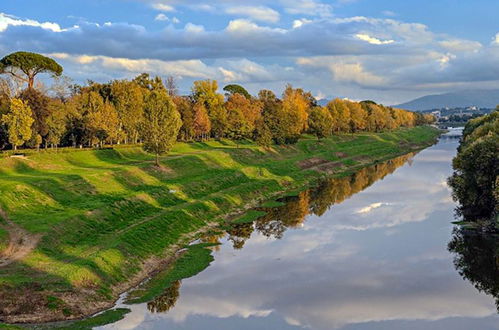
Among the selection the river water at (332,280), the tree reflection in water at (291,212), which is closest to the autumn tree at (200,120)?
the tree reflection in water at (291,212)

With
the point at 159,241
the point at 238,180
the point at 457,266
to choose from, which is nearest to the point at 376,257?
the point at 457,266

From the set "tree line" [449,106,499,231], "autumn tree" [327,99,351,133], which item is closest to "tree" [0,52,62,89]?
"tree line" [449,106,499,231]

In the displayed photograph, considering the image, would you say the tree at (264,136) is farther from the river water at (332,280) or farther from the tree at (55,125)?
the river water at (332,280)

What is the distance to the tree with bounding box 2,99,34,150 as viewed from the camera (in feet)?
257

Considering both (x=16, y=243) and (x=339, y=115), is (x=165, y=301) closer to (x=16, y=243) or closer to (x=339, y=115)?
(x=16, y=243)

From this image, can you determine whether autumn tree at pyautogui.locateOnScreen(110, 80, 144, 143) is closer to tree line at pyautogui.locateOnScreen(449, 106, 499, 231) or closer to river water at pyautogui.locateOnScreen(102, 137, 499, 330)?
river water at pyautogui.locateOnScreen(102, 137, 499, 330)

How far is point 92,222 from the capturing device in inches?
1967

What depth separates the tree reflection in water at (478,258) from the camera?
1606 inches

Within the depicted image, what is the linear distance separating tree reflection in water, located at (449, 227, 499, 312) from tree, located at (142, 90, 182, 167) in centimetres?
4868

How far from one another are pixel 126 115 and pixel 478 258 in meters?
85.5

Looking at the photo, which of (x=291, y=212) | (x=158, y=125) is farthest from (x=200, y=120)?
(x=291, y=212)

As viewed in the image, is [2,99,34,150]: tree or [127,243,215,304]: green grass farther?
[2,99,34,150]: tree

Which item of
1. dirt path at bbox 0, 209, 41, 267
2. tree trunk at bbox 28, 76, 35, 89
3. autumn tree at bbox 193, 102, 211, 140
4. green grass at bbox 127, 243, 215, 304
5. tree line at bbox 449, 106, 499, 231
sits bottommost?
green grass at bbox 127, 243, 215, 304

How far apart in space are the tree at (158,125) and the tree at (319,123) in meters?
76.4
